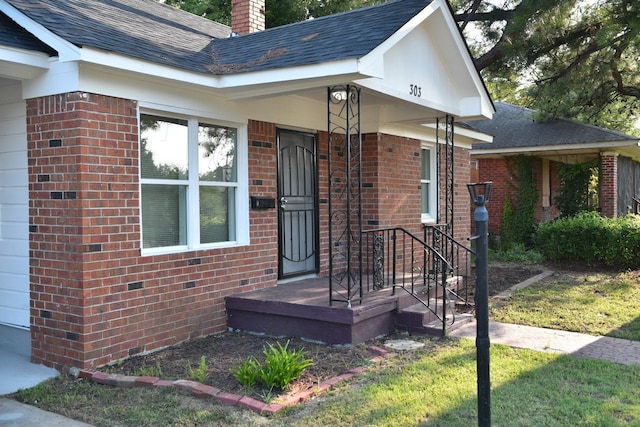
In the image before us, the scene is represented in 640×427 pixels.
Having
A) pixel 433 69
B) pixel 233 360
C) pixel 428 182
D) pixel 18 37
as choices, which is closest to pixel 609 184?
pixel 428 182

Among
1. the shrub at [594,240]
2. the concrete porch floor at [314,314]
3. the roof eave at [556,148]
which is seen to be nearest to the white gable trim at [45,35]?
the concrete porch floor at [314,314]

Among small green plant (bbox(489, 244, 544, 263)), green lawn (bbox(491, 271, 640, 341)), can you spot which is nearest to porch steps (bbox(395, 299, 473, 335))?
green lawn (bbox(491, 271, 640, 341))

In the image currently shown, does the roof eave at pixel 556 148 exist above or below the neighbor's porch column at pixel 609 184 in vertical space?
above

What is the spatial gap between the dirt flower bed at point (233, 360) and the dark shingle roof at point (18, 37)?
3.03m

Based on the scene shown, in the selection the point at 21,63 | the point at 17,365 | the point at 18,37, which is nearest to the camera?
the point at 21,63

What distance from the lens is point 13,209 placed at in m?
5.86

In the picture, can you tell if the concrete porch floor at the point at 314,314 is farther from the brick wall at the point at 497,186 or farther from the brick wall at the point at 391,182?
the brick wall at the point at 497,186

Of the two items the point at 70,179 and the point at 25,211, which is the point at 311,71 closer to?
the point at 70,179

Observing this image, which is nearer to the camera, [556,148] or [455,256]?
[455,256]

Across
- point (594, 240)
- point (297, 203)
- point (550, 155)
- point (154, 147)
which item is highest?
point (550, 155)

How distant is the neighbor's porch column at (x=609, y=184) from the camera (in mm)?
15609

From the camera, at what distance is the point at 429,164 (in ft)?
35.2

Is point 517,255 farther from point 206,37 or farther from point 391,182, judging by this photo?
point 206,37

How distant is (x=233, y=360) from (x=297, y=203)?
10.1ft
